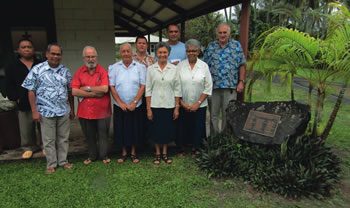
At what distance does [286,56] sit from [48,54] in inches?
120

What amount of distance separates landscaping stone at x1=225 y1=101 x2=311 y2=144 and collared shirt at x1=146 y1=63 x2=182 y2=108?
36.6 inches

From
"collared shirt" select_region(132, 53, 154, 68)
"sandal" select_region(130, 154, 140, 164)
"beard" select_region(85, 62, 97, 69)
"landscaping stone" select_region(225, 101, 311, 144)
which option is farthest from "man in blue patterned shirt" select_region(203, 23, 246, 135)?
"beard" select_region(85, 62, 97, 69)

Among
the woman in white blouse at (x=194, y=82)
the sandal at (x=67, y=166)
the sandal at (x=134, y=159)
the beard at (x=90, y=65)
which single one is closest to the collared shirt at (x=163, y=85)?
the woman in white blouse at (x=194, y=82)

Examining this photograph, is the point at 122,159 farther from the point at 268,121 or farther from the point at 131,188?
the point at 268,121

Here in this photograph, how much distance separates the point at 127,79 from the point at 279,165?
2191 mm

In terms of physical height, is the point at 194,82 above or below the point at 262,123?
above

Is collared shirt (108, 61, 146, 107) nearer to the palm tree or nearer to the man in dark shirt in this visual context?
the man in dark shirt

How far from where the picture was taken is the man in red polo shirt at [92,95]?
12.6ft

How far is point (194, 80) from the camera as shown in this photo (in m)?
4.08

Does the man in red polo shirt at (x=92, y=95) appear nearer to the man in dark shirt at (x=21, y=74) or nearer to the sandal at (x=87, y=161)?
the sandal at (x=87, y=161)

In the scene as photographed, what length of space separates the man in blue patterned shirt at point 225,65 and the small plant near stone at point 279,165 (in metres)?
0.68

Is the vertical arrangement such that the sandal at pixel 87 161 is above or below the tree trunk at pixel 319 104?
below

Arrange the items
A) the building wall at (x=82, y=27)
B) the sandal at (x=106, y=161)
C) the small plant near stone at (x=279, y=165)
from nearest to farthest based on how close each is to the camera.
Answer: the small plant near stone at (x=279, y=165)
the sandal at (x=106, y=161)
the building wall at (x=82, y=27)

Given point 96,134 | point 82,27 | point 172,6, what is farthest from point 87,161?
point 172,6
